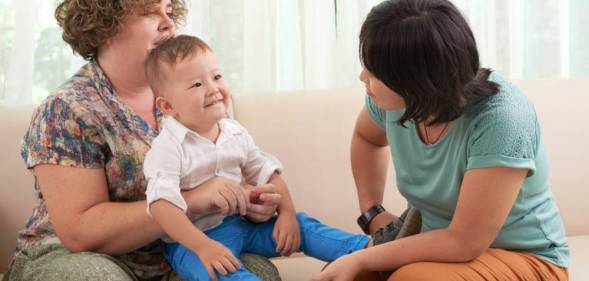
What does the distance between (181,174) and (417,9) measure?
61cm

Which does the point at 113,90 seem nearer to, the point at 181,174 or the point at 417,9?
the point at 181,174

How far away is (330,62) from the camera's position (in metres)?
2.86

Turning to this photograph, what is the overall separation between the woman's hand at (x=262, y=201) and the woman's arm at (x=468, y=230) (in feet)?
0.86

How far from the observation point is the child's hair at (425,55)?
145 centimetres

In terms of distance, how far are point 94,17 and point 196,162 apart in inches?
17.1

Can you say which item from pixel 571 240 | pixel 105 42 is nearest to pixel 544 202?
pixel 571 240

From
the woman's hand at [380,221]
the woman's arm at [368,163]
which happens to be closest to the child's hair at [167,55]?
the woman's arm at [368,163]

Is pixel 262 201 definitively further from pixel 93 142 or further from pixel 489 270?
pixel 489 270

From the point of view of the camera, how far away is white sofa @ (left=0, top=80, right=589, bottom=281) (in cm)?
214

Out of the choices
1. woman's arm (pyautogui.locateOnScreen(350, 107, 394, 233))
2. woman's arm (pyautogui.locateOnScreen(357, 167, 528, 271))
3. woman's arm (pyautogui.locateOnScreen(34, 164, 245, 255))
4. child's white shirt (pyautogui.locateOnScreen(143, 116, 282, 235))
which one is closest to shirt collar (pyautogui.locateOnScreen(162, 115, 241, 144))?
child's white shirt (pyautogui.locateOnScreen(143, 116, 282, 235))

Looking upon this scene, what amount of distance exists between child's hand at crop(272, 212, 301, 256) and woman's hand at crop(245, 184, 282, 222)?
3cm

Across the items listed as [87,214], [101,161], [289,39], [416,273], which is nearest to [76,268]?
[87,214]

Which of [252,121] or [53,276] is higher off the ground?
[252,121]

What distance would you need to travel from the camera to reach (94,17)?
1843 millimetres
